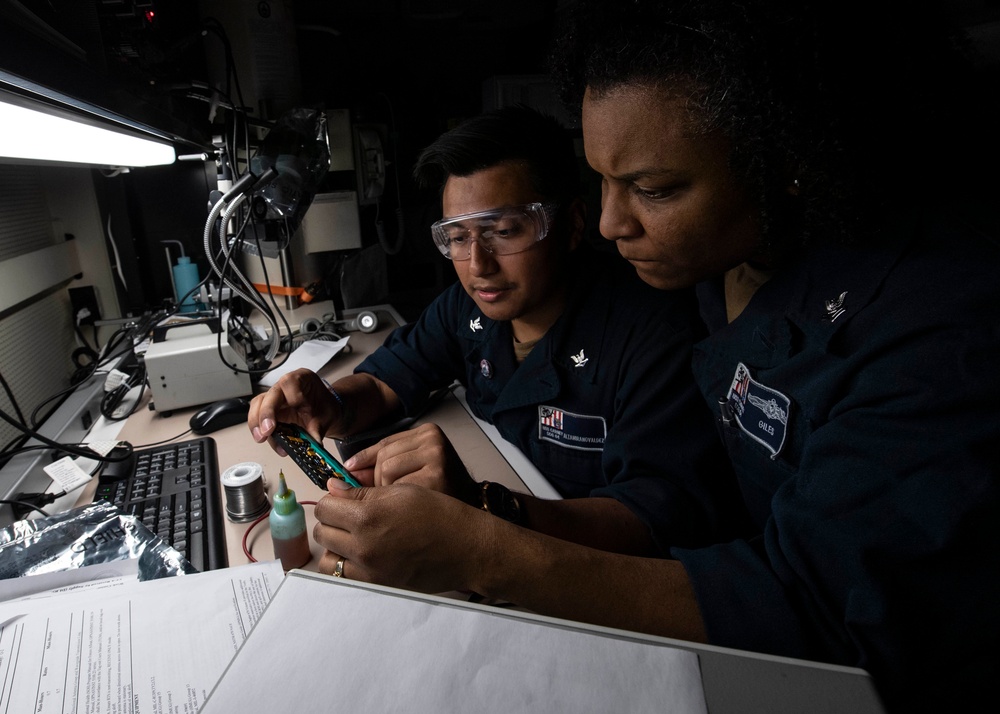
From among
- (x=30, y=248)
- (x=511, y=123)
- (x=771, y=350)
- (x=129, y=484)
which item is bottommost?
(x=129, y=484)

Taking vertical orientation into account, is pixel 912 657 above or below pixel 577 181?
below

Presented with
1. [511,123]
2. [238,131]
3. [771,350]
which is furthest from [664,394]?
[238,131]

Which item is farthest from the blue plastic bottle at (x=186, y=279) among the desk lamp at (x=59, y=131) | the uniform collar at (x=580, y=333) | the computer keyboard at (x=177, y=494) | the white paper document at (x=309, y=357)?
the uniform collar at (x=580, y=333)

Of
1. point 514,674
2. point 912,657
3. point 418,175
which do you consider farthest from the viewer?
point 418,175

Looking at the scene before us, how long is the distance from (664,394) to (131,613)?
0.91m

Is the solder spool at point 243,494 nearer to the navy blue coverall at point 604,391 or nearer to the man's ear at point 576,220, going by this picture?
the navy blue coverall at point 604,391

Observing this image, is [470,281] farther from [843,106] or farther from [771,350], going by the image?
[843,106]

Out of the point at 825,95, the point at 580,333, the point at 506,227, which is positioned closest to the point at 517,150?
the point at 506,227

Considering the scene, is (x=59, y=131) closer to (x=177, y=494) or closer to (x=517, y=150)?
(x=177, y=494)

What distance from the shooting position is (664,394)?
1081mm

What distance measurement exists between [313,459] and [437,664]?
62 cm

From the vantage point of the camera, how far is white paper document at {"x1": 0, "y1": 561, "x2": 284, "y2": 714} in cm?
59

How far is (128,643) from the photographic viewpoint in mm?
659

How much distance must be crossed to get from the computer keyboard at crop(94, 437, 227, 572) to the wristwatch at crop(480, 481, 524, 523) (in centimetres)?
42
